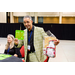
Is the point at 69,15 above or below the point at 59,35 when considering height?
above

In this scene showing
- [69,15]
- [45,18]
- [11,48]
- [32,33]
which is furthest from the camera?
[45,18]

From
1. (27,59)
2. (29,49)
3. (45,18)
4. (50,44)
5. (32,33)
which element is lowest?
(27,59)

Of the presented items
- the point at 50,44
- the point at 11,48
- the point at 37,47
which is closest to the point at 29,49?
the point at 37,47

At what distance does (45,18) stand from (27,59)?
15139mm

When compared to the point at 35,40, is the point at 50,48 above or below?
below

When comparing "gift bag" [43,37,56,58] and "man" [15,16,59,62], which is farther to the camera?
"man" [15,16,59,62]

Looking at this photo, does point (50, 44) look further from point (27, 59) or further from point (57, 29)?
point (57, 29)

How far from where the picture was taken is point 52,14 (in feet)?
52.1

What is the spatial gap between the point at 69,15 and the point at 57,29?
6609mm

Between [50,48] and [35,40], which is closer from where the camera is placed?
[50,48]

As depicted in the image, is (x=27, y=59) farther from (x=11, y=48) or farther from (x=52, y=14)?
(x=52, y=14)

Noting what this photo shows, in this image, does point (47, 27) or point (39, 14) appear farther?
point (39, 14)

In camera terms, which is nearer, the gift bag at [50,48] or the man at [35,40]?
the gift bag at [50,48]

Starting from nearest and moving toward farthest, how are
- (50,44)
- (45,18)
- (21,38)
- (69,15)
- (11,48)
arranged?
1. (50,44)
2. (21,38)
3. (11,48)
4. (69,15)
5. (45,18)
